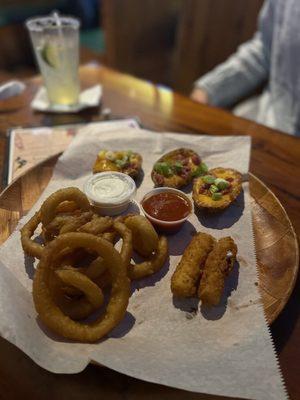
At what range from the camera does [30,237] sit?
1.60 m

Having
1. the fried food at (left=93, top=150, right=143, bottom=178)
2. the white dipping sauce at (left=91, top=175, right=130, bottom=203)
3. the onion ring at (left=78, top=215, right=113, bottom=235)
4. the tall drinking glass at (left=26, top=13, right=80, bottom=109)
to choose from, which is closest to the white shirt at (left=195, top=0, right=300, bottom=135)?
the tall drinking glass at (left=26, top=13, right=80, bottom=109)

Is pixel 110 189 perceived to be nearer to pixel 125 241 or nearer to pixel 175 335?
pixel 125 241

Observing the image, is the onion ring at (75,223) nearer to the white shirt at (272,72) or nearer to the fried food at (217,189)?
the fried food at (217,189)

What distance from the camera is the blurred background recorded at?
14.1ft

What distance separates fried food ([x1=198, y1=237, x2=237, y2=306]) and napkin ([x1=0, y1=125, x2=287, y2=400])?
5cm

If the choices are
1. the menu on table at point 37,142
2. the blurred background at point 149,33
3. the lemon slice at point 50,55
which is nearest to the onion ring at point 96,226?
the menu on table at point 37,142

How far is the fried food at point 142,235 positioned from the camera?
1.57m

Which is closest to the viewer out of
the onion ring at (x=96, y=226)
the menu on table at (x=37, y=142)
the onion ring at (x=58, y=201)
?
the onion ring at (x=96, y=226)

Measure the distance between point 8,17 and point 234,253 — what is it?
5.94 metres

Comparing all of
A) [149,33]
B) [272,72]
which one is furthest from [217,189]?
[149,33]

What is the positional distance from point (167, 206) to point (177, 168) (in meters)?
0.33

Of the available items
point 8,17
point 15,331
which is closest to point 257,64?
point 15,331

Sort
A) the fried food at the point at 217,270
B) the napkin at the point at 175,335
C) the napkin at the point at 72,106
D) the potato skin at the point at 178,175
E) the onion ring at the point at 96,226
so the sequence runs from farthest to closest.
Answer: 1. the napkin at the point at 72,106
2. the potato skin at the point at 178,175
3. the onion ring at the point at 96,226
4. the fried food at the point at 217,270
5. the napkin at the point at 175,335

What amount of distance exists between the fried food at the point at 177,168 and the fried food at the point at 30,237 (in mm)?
701
